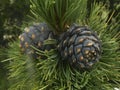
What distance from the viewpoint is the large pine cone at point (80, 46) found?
2.03ft

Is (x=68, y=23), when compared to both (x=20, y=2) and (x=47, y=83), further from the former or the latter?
(x=20, y=2)

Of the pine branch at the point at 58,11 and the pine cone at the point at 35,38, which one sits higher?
the pine branch at the point at 58,11

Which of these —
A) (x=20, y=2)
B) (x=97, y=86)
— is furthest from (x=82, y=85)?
(x=20, y=2)

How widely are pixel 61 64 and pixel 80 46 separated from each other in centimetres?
8

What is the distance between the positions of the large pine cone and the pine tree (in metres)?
0.02

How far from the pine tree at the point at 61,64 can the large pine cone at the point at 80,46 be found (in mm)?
20

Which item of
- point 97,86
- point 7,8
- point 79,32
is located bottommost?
point 97,86

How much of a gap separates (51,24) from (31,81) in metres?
0.13

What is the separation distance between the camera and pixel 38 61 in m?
0.67

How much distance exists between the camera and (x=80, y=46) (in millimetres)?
619

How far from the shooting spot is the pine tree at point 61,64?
2.08 ft

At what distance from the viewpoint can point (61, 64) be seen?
0.68 meters

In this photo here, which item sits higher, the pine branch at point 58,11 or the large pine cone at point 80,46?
→ the pine branch at point 58,11

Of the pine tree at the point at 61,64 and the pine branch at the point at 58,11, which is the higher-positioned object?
the pine branch at the point at 58,11
